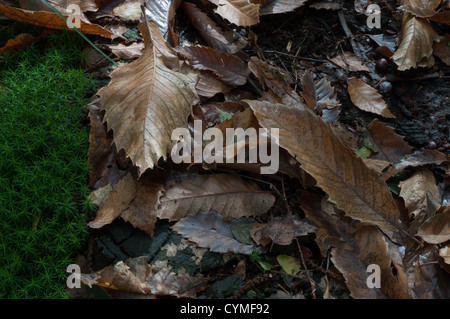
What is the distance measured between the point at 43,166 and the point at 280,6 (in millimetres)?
1839

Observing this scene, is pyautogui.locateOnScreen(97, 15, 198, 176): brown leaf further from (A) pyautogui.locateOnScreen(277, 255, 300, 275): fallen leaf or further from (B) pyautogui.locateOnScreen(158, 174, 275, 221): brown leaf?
(A) pyautogui.locateOnScreen(277, 255, 300, 275): fallen leaf

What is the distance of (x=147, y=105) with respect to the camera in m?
2.06

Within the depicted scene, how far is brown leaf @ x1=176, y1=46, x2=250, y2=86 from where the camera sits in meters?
2.51

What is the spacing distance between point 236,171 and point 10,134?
1.29m

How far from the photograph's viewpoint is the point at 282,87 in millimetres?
2561

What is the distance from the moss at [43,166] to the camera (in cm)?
208

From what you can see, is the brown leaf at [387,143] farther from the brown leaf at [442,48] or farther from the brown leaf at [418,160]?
the brown leaf at [442,48]

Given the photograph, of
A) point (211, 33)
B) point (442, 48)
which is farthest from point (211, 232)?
point (442, 48)

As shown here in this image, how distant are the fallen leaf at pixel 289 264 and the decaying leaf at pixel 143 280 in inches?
14.2

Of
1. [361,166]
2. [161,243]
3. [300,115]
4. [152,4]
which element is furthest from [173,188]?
[152,4]

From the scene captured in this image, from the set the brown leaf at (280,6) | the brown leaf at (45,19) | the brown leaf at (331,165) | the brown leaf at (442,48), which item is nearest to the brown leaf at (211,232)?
the brown leaf at (331,165)

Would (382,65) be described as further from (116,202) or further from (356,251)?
(116,202)

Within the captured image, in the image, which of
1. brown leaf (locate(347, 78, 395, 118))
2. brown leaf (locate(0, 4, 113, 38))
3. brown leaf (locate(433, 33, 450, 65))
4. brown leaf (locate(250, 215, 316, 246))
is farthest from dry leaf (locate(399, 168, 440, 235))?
brown leaf (locate(0, 4, 113, 38))

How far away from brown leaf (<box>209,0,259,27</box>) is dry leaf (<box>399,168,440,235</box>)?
1.32 m
